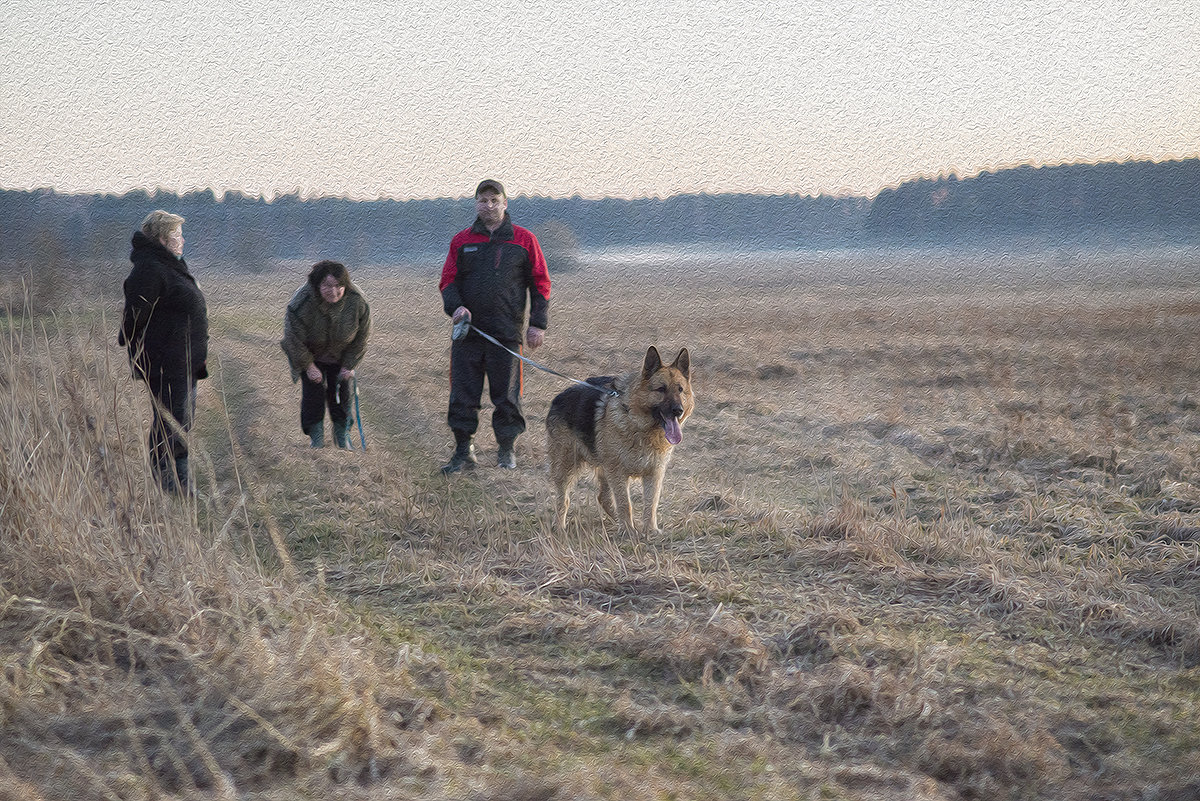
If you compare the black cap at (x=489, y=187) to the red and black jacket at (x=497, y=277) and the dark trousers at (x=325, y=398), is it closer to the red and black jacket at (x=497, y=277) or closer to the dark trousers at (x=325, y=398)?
the red and black jacket at (x=497, y=277)

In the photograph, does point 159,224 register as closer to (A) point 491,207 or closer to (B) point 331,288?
(B) point 331,288

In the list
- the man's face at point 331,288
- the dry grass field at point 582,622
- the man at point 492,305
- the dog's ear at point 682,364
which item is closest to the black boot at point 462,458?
the man at point 492,305

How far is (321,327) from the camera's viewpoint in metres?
8.66

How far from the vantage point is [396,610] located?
15.6ft

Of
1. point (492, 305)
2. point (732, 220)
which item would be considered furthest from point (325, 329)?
point (732, 220)

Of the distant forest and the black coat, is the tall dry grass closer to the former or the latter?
the black coat

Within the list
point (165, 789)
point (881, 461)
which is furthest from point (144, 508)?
point (881, 461)

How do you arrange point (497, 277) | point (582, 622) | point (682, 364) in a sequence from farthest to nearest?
point (497, 277), point (682, 364), point (582, 622)

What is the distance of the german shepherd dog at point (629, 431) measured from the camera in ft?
20.5

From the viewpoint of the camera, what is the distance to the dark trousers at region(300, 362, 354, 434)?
29.7 ft

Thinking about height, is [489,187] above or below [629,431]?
above

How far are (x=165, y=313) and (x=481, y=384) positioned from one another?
9.46 ft

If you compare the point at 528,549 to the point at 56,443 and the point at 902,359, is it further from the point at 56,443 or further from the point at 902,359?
the point at 902,359

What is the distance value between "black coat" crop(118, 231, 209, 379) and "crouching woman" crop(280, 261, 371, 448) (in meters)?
1.40
